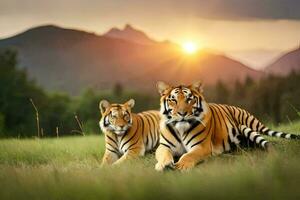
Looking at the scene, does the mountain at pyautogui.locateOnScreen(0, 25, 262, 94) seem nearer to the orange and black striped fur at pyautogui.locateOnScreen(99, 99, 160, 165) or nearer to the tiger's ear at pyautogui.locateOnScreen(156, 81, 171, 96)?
the orange and black striped fur at pyautogui.locateOnScreen(99, 99, 160, 165)

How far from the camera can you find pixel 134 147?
242 inches

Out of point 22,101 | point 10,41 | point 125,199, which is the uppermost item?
point 10,41

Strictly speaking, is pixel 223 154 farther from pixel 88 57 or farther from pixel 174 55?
pixel 88 57

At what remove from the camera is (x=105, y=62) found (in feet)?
21.8

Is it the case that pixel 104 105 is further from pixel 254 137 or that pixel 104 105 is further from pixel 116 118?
pixel 254 137

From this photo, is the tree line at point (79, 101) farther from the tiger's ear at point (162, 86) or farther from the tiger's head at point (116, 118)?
the tiger's ear at point (162, 86)

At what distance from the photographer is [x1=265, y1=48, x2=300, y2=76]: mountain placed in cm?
642

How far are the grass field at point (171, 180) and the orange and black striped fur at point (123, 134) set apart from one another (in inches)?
19.0

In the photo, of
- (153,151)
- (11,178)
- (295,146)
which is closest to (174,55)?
(153,151)

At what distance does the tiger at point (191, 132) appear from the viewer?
5582 mm

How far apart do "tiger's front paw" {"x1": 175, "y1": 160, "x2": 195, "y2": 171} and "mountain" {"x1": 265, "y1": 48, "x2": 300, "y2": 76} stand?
4.54ft

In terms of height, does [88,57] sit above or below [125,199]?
above

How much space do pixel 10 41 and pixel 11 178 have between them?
213cm

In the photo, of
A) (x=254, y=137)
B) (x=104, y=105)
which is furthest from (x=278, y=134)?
(x=104, y=105)
